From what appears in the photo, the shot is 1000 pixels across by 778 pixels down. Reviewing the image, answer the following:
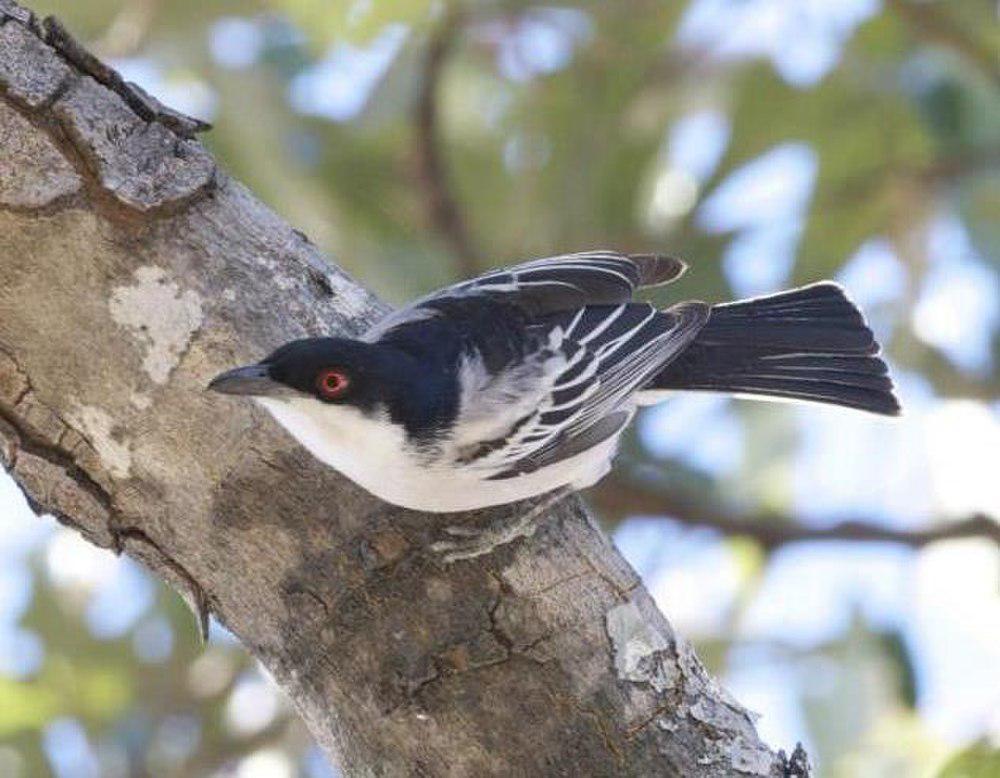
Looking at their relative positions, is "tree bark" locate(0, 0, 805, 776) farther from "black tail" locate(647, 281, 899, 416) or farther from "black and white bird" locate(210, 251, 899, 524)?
"black tail" locate(647, 281, 899, 416)

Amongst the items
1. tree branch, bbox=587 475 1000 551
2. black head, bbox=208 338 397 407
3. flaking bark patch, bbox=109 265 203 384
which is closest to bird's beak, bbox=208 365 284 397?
black head, bbox=208 338 397 407

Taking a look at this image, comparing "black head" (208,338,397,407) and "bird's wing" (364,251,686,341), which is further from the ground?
"bird's wing" (364,251,686,341)

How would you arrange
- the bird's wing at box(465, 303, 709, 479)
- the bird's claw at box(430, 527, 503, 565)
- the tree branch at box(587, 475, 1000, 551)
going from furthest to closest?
the tree branch at box(587, 475, 1000, 551) < the bird's wing at box(465, 303, 709, 479) < the bird's claw at box(430, 527, 503, 565)

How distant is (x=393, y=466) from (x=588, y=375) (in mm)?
684

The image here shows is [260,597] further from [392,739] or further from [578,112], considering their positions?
[578,112]

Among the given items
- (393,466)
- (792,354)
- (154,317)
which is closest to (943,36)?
(792,354)

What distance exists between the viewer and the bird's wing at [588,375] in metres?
3.42

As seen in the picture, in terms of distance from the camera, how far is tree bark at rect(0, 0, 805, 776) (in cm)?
291

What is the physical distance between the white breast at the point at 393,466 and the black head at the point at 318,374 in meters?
0.03

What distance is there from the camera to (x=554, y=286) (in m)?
3.71

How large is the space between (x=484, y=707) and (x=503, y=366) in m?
0.90

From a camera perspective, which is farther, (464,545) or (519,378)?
(519,378)

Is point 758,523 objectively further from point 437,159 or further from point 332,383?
point 332,383

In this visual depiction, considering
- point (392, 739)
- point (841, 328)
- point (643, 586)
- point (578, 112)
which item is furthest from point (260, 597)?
point (578, 112)
